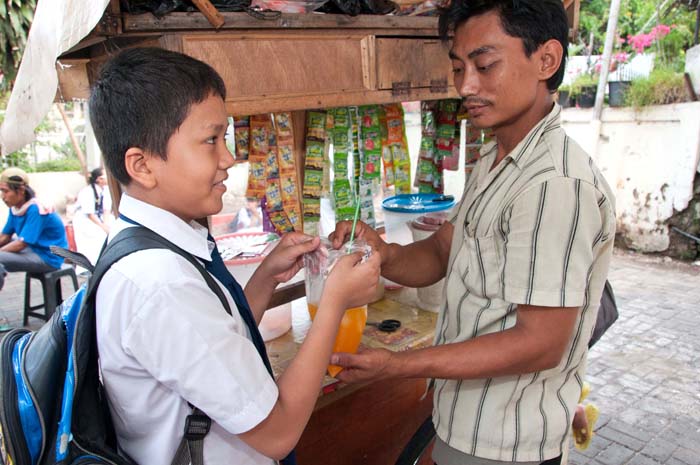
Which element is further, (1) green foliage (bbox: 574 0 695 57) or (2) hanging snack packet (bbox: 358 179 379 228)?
(1) green foliage (bbox: 574 0 695 57)

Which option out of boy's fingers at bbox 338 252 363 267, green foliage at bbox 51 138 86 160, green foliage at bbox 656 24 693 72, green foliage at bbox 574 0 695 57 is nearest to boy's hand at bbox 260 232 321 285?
boy's fingers at bbox 338 252 363 267

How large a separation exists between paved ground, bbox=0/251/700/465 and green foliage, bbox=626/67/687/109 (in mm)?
2042

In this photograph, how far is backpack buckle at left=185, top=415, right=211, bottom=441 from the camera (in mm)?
954

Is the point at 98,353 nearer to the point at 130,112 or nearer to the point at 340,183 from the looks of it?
the point at 130,112

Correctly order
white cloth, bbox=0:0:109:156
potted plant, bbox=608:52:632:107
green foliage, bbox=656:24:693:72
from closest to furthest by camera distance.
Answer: white cloth, bbox=0:0:109:156
potted plant, bbox=608:52:632:107
green foliage, bbox=656:24:693:72

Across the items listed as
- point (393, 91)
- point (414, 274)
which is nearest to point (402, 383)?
point (414, 274)

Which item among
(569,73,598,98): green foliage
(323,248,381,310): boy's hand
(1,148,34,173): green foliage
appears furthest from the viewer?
(1,148,34,173): green foliage

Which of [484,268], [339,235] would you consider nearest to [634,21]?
[339,235]

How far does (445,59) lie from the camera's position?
2.05 metres

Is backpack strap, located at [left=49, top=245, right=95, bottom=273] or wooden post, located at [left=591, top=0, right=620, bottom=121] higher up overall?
wooden post, located at [left=591, top=0, right=620, bottom=121]

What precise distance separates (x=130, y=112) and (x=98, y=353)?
454 mm

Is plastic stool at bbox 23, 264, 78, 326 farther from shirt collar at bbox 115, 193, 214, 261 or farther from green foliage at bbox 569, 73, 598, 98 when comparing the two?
green foliage at bbox 569, 73, 598, 98

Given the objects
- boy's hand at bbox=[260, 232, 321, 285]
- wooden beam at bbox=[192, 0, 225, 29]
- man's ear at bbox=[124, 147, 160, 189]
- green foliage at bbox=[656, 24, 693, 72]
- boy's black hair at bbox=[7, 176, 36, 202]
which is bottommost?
boy's black hair at bbox=[7, 176, 36, 202]

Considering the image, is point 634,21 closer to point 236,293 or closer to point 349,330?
point 349,330
